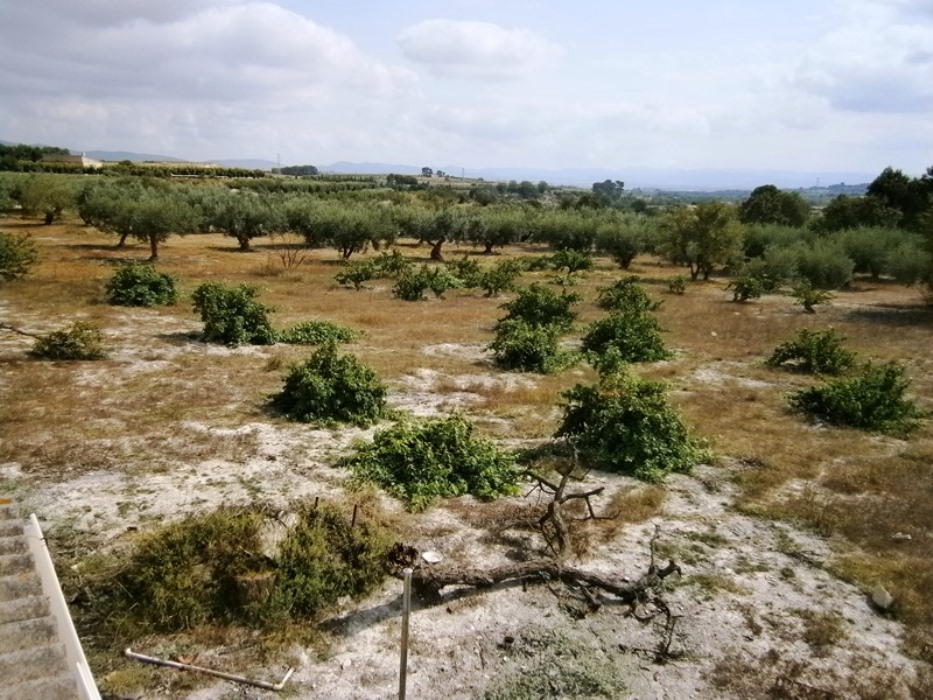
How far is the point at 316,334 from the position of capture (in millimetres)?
18312

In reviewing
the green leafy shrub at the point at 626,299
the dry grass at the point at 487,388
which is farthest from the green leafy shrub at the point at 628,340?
the green leafy shrub at the point at 626,299

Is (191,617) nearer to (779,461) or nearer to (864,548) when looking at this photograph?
(864,548)

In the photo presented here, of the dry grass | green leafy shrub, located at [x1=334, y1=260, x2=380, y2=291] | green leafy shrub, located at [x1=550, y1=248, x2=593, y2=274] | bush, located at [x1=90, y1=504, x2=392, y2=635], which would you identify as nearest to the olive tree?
green leafy shrub, located at [x1=550, y1=248, x2=593, y2=274]

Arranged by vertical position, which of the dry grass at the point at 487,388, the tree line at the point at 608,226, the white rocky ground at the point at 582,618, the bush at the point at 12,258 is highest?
the tree line at the point at 608,226

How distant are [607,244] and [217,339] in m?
29.6

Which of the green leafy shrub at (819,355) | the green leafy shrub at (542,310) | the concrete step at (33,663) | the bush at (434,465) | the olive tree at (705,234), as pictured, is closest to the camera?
the concrete step at (33,663)

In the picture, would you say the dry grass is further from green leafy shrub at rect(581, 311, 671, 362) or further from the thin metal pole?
the thin metal pole

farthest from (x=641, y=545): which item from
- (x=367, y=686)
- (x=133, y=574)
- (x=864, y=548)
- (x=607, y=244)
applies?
(x=607, y=244)

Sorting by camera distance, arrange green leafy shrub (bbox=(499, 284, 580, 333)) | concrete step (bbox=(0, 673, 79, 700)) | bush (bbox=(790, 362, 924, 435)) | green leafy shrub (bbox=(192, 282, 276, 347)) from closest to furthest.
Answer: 1. concrete step (bbox=(0, 673, 79, 700))
2. bush (bbox=(790, 362, 924, 435))
3. green leafy shrub (bbox=(192, 282, 276, 347))
4. green leafy shrub (bbox=(499, 284, 580, 333))

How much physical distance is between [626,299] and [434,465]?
1577 cm

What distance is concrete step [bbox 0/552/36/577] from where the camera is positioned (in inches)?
247

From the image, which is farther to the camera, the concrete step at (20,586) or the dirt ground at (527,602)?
the concrete step at (20,586)

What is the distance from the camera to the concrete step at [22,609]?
568cm

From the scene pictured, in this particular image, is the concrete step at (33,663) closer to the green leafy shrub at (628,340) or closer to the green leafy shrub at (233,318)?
the green leafy shrub at (233,318)
